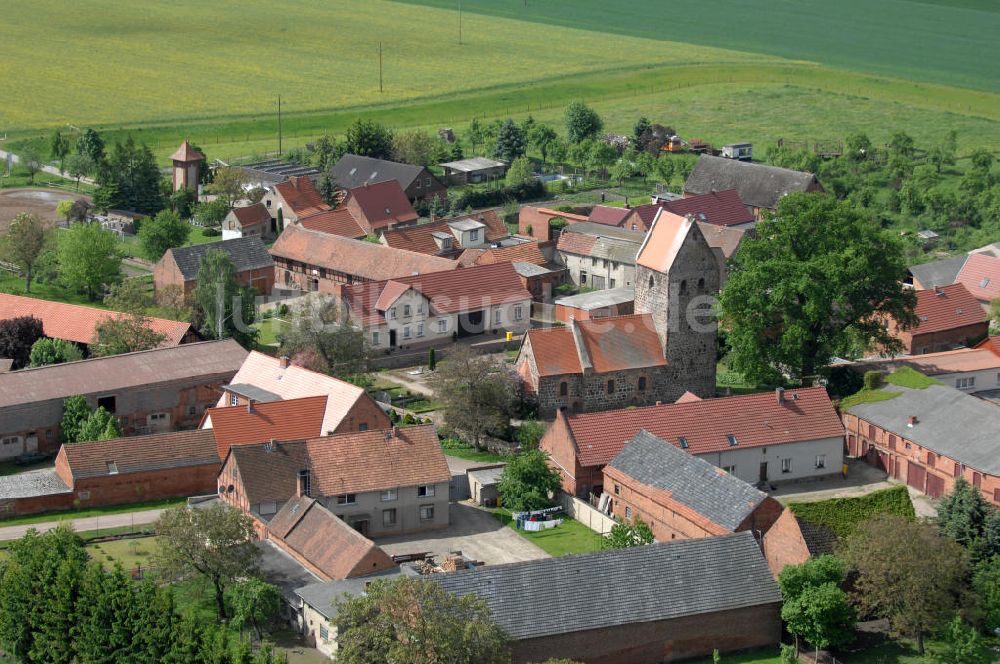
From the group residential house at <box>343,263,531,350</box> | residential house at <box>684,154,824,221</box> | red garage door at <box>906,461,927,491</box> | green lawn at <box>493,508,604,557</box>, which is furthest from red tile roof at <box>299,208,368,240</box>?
red garage door at <box>906,461,927,491</box>

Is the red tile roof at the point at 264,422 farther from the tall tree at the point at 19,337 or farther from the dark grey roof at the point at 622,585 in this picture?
the dark grey roof at the point at 622,585

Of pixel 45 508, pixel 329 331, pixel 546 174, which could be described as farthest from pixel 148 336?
pixel 546 174

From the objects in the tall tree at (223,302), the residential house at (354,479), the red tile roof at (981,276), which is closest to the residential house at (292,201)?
the tall tree at (223,302)

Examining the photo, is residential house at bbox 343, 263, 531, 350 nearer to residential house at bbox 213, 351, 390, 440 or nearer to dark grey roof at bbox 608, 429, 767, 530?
A: residential house at bbox 213, 351, 390, 440

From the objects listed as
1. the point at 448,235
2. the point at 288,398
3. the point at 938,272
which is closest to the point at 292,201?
the point at 448,235

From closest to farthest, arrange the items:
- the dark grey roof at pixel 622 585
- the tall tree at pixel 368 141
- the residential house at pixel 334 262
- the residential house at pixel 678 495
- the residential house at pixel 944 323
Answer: the dark grey roof at pixel 622 585, the residential house at pixel 678 495, the residential house at pixel 944 323, the residential house at pixel 334 262, the tall tree at pixel 368 141

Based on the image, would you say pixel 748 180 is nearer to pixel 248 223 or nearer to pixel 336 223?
pixel 336 223

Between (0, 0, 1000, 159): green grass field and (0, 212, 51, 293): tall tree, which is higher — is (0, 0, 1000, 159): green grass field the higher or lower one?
the higher one

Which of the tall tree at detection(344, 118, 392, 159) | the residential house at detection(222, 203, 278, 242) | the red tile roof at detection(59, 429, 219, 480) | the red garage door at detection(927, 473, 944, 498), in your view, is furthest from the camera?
the tall tree at detection(344, 118, 392, 159)
